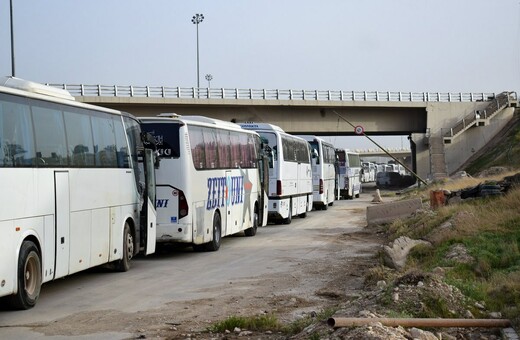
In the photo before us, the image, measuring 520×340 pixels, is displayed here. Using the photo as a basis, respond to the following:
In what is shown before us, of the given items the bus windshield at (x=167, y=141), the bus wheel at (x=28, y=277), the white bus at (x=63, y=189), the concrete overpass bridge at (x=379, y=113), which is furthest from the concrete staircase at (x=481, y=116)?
the bus wheel at (x=28, y=277)

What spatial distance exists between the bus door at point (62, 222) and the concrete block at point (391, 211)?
15.6 meters

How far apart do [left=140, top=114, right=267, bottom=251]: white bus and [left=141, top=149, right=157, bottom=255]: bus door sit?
1.91 feet

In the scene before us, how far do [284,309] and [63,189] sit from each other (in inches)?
163

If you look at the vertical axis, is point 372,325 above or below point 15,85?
below

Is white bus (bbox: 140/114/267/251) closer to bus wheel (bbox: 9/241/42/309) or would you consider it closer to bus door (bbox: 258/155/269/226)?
bus door (bbox: 258/155/269/226)

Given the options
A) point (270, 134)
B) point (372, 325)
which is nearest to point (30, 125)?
point (372, 325)

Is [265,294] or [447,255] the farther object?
[447,255]

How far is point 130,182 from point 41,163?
14.2 feet

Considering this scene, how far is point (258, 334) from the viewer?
9516mm

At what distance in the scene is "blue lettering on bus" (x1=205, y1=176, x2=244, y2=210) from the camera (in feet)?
66.4

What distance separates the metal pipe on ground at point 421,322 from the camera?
7791 millimetres

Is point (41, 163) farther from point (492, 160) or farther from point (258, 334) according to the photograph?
point (492, 160)

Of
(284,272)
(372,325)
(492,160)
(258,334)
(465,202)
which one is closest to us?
(372,325)

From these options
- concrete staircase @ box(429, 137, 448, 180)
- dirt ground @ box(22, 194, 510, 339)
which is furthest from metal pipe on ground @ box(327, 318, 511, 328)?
concrete staircase @ box(429, 137, 448, 180)
